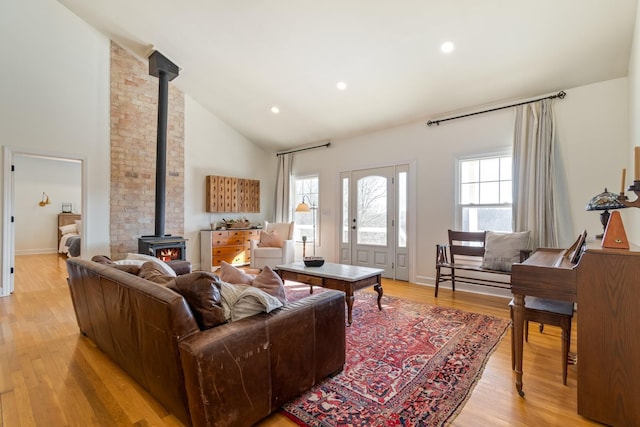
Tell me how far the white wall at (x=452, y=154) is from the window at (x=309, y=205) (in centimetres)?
21

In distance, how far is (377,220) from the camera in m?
5.37

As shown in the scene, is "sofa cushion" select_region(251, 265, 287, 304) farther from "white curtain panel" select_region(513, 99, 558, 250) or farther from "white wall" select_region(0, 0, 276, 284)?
"white wall" select_region(0, 0, 276, 284)

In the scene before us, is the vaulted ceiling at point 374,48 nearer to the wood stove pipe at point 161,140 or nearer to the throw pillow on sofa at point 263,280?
the wood stove pipe at point 161,140

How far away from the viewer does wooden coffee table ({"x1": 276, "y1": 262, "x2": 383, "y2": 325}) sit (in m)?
3.00

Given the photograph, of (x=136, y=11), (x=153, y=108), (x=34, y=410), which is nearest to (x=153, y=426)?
(x=34, y=410)

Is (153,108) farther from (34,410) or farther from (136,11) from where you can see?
(34,410)

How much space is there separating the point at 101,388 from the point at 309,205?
4.98 metres

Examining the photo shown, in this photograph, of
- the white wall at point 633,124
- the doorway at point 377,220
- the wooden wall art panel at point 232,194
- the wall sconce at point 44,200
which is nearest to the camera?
the white wall at point 633,124

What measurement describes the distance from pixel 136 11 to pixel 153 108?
1.71m

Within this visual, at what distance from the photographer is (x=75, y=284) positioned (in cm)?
264

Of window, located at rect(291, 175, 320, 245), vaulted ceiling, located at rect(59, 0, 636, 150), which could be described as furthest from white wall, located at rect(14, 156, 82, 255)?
window, located at rect(291, 175, 320, 245)

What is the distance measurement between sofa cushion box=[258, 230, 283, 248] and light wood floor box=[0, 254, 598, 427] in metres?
3.15

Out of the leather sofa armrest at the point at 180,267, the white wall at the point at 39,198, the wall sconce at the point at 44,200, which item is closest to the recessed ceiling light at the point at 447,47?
the leather sofa armrest at the point at 180,267

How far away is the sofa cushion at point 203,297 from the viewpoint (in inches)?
59.0
